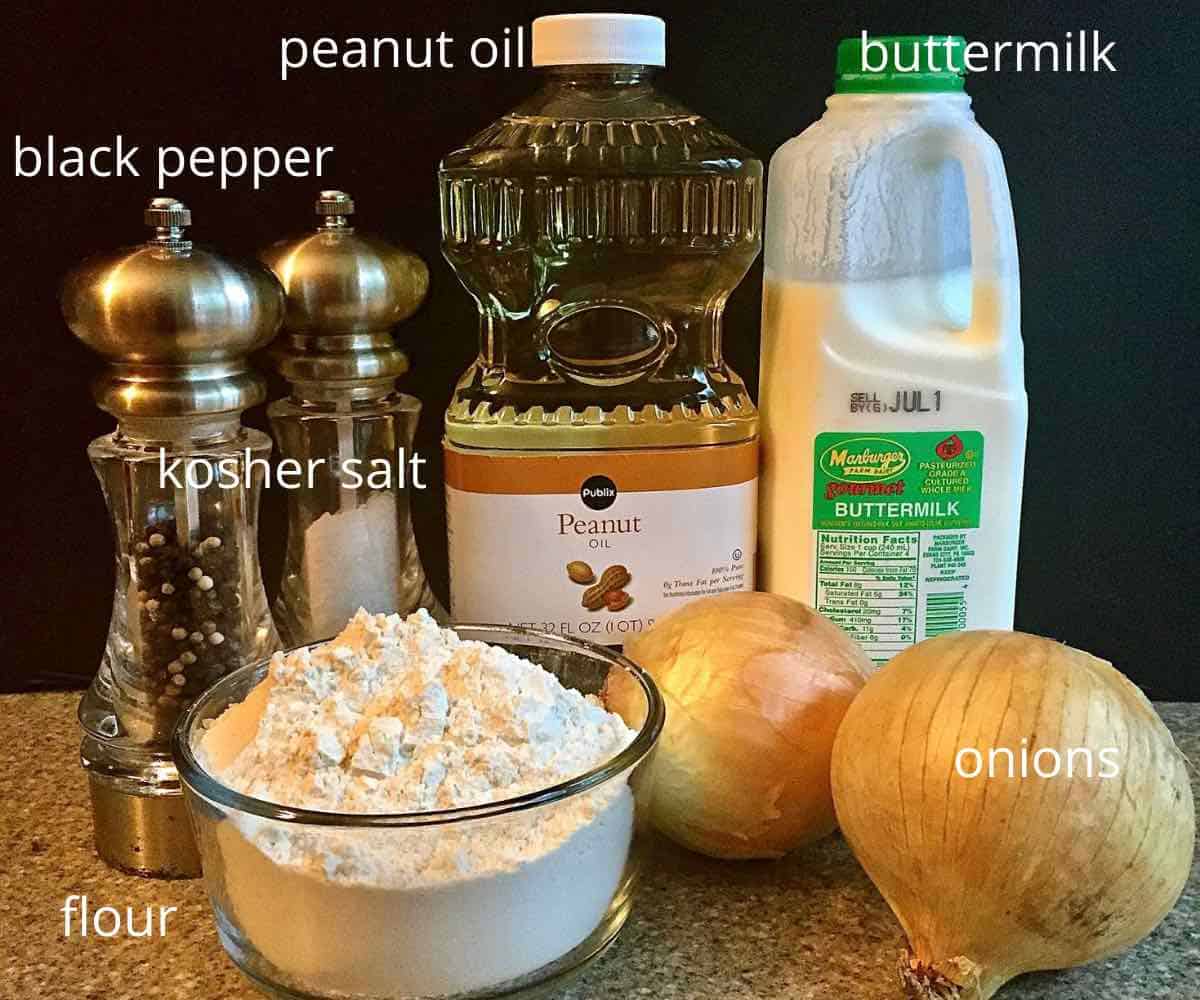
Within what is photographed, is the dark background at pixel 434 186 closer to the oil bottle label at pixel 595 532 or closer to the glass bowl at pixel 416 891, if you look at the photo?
the oil bottle label at pixel 595 532

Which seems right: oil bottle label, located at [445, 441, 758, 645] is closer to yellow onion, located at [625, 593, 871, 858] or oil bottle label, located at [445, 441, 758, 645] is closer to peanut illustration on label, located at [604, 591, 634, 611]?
peanut illustration on label, located at [604, 591, 634, 611]

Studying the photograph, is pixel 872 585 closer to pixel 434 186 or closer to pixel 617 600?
pixel 617 600

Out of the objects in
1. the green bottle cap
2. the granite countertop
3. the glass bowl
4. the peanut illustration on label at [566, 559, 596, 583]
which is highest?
the green bottle cap

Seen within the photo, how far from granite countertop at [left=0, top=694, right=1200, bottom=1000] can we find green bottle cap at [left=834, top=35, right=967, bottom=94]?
41 cm

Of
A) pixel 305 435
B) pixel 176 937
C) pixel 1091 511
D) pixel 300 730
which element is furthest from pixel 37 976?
pixel 1091 511

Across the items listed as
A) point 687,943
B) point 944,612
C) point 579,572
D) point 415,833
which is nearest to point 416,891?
point 415,833

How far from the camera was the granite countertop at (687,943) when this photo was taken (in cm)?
58

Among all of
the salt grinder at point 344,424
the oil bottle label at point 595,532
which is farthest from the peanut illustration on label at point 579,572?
the salt grinder at point 344,424

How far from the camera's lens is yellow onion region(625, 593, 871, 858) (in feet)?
2.07

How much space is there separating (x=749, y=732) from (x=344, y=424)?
30cm

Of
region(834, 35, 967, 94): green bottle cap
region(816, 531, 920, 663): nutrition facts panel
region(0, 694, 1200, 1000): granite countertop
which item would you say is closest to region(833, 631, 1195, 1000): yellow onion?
region(0, 694, 1200, 1000): granite countertop

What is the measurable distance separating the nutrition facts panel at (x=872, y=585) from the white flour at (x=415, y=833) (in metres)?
0.24

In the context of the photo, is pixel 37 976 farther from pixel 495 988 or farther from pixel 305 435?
pixel 305 435

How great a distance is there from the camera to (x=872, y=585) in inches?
30.5
